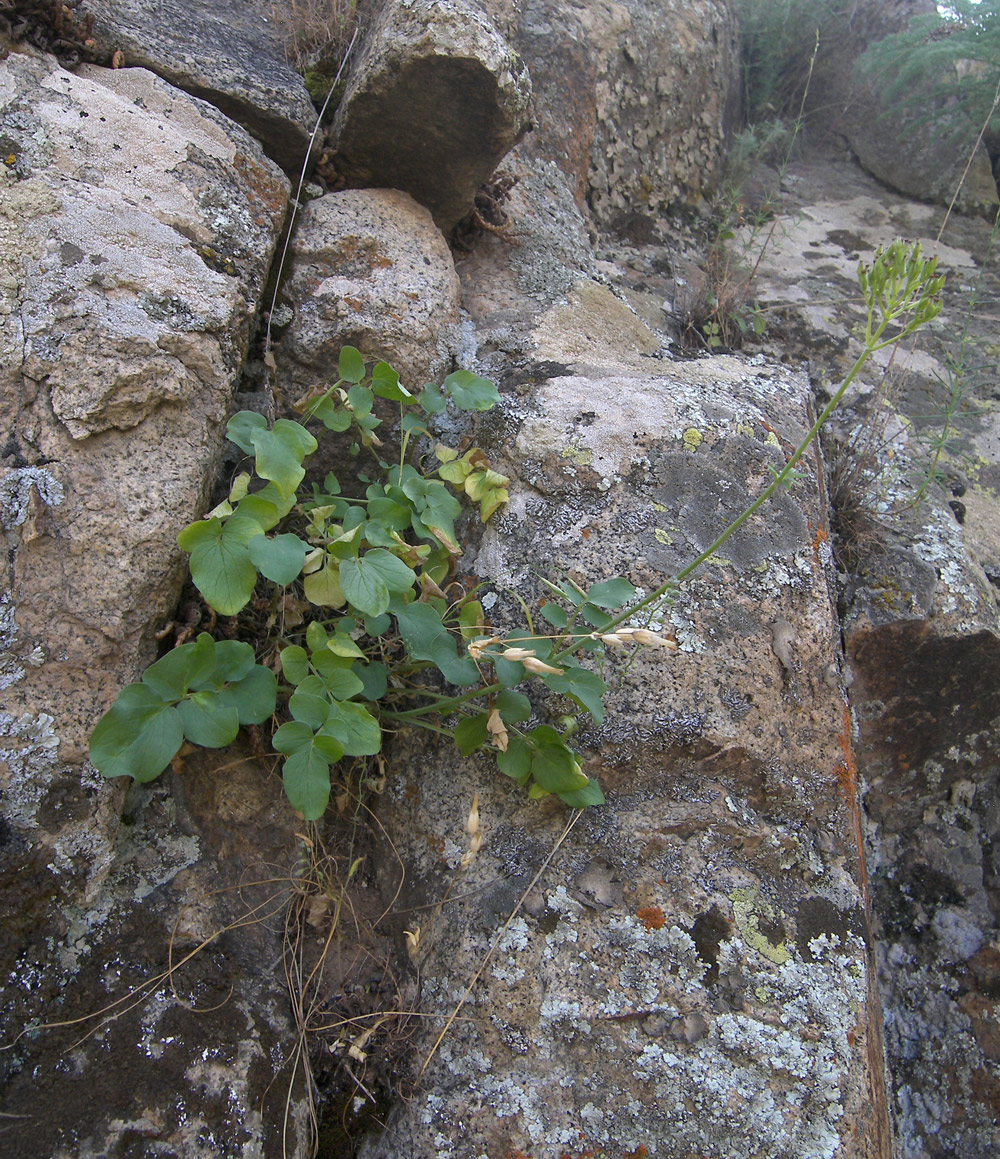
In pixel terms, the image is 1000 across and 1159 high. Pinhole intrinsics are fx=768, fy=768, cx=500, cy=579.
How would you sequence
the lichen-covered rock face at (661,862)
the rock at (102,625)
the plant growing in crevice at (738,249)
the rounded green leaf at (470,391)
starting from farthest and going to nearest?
the plant growing in crevice at (738,249), the rounded green leaf at (470,391), the lichen-covered rock face at (661,862), the rock at (102,625)

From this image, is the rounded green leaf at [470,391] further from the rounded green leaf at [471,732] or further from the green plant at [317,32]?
the green plant at [317,32]

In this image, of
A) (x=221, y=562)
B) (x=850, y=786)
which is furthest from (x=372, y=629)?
(x=850, y=786)

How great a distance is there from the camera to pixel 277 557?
133 cm

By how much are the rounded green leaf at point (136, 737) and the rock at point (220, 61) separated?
5.27 feet

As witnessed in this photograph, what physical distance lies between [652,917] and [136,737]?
97 centimetres

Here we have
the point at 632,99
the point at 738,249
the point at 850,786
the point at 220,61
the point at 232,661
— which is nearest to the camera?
the point at 232,661

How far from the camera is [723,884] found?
58.2 inches

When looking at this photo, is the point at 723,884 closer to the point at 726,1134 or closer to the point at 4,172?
the point at 726,1134

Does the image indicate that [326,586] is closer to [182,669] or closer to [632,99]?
[182,669]

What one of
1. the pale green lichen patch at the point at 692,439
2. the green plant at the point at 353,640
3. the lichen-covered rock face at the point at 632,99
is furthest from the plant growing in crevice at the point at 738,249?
the green plant at the point at 353,640

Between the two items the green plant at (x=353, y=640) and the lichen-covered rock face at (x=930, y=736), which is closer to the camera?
the green plant at (x=353, y=640)

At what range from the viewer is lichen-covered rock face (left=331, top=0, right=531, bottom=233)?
1.88 m

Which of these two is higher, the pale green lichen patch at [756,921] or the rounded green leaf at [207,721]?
the rounded green leaf at [207,721]

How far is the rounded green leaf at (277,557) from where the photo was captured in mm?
1313
